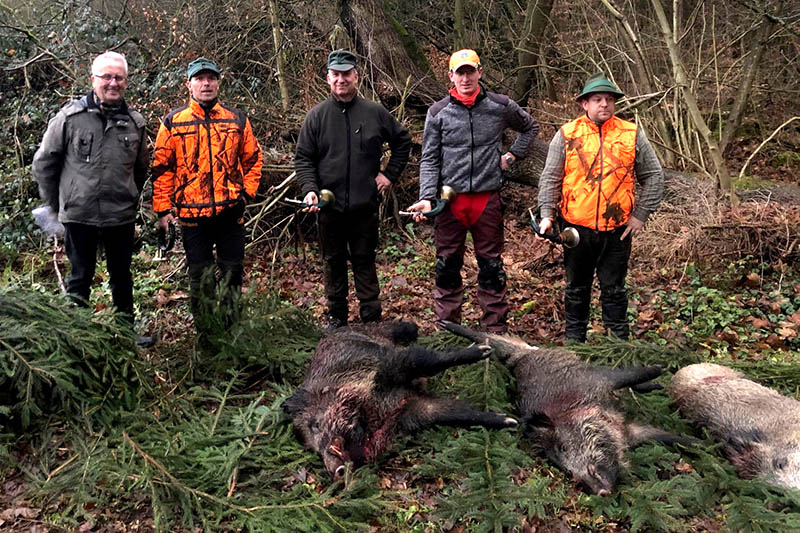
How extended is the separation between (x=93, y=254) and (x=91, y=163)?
0.76 m

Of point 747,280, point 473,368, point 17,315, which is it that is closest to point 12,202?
point 17,315

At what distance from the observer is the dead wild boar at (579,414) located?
3.53m

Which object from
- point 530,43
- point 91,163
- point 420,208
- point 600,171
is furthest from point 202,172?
point 530,43

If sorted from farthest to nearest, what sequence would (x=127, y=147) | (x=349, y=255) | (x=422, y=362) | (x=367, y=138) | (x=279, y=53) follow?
(x=279, y=53), (x=349, y=255), (x=367, y=138), (x=127, y=147), (x=422, y=362)

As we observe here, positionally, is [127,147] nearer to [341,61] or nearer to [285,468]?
Result: [341,61]

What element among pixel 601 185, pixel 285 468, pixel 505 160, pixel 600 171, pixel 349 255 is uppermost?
pixel 505 160

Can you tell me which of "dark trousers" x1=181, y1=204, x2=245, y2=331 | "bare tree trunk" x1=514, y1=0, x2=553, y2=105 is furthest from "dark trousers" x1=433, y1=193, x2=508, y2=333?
"bare tree trunk" x1=514, y1=0, x2=553, y2=105

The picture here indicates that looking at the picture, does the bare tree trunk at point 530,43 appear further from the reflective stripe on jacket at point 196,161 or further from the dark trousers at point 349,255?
the reflective stripe on jacket at point 196,161

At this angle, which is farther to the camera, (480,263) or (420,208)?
(480,263)

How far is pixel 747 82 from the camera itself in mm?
8977

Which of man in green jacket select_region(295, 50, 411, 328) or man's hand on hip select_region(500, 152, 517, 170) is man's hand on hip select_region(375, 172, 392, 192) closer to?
man in green jacket select_region(295, 50, 411, 328)

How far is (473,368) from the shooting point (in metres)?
4.46

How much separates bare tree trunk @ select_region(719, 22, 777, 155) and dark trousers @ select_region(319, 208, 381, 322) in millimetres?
5661

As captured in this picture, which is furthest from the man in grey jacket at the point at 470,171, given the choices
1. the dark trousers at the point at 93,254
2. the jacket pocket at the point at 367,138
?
the dark trousers at the point at 93,254
